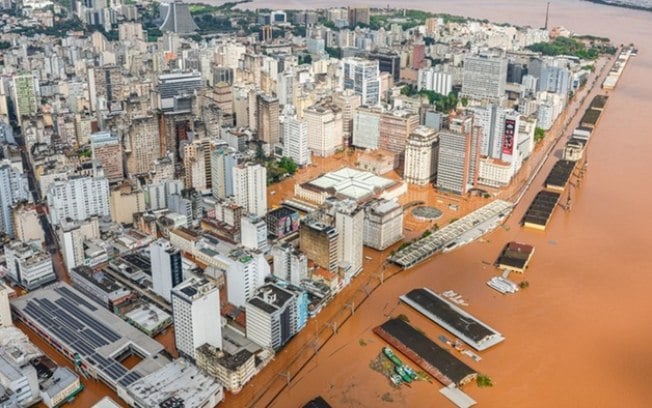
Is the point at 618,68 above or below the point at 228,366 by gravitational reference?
above

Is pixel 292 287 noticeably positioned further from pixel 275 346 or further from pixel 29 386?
pixel 29 386

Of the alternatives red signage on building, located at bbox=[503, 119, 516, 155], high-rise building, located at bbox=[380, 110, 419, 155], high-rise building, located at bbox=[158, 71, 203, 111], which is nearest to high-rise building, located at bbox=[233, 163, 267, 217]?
high-rise building, located at bbox=[380, 110, 419, 155]

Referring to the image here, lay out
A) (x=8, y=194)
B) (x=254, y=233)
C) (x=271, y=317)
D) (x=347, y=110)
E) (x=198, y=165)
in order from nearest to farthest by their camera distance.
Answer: (x=271, y=317) → (x=254, y=233) → (x=8, y=194) → (x=198, y=165) → (x=347, y=110)

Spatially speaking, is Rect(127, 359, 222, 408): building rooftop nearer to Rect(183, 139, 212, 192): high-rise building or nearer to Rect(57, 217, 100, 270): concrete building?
Rect(57, 217, 100, 270): concrete building

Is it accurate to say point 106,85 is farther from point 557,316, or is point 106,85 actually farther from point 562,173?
point 557,316

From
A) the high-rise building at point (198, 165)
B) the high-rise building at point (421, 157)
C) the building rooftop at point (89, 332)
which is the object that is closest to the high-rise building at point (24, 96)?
the high-rise building at point (198, 165)

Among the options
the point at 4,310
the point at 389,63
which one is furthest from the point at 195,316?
the point at 389,63

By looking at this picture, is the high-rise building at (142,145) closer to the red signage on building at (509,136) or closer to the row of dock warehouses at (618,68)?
the red signage on building at (509,136)
